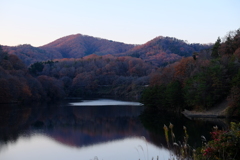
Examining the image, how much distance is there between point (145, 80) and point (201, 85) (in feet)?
172

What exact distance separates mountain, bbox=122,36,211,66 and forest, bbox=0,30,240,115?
4117 mm

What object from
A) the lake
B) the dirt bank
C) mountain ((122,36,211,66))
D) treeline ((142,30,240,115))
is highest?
mountain ((122,36,211,66))

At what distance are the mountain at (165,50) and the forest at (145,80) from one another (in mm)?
4117

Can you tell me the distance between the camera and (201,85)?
32.0 meters

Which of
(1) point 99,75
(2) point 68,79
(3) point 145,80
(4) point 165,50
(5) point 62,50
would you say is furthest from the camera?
(5) point 62,50

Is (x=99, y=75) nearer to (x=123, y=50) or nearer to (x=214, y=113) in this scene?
(x=214, y=113)

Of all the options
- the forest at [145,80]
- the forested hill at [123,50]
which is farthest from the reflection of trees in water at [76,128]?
the forested hill at [123,50]

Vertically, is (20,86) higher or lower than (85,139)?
higher

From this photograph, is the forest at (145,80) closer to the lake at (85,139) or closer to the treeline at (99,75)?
the treeline at (99,75)

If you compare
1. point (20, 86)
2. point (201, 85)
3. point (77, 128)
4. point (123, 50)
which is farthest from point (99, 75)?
point (123, 50)

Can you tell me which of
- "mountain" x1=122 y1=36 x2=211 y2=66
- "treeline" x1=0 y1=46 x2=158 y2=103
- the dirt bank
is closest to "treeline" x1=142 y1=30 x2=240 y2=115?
the dirt bank

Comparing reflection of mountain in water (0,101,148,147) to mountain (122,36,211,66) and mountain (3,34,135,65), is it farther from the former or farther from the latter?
mountain (3,34,135,65)

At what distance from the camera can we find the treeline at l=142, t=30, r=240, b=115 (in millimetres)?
31609

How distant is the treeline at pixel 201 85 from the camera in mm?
31609
